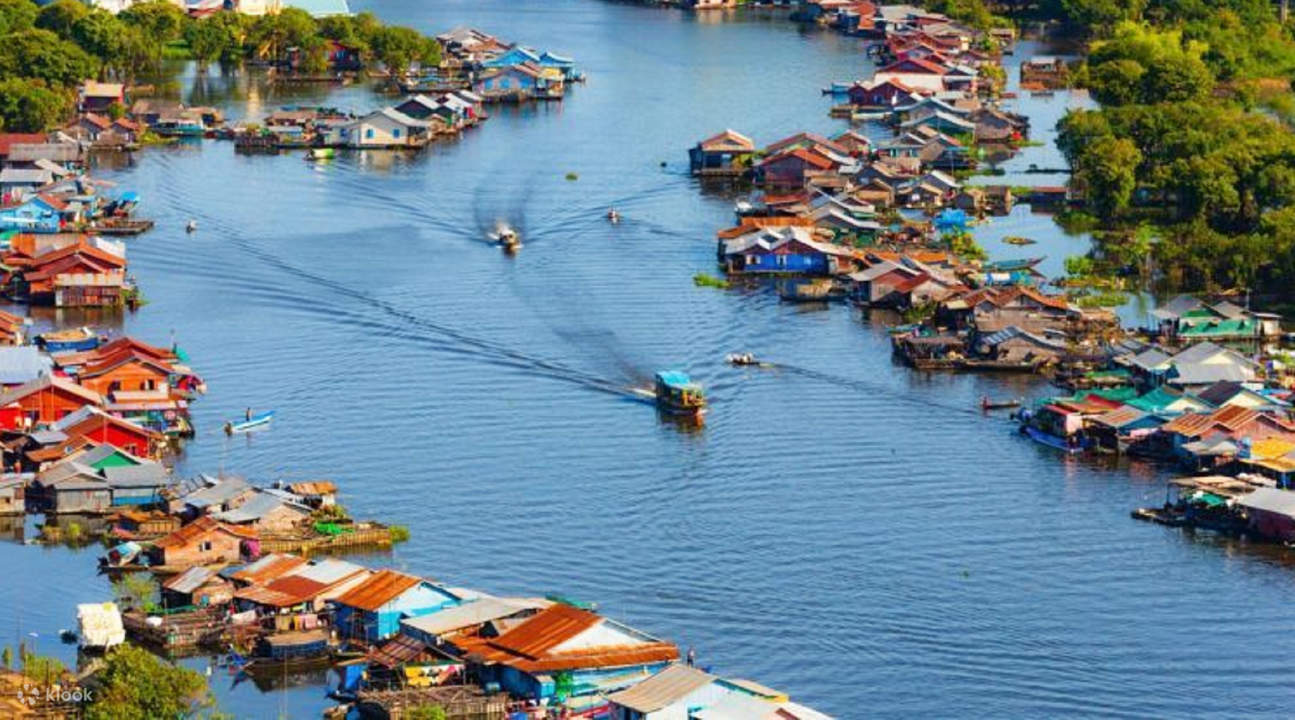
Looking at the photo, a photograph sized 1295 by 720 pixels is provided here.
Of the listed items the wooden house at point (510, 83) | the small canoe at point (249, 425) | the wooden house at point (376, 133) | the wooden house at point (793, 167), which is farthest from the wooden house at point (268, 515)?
the wooden house at point (510, 83)

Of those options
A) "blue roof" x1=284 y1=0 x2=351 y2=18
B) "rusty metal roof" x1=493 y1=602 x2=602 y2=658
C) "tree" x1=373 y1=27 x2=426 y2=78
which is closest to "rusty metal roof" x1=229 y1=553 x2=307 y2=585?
"rusty metal roof" x1=493 y1=602 x2=602 y2=658

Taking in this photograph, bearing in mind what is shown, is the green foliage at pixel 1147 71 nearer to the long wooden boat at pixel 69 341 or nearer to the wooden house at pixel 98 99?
the wooden house at pixel 98 99

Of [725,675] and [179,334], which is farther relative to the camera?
[179,334]

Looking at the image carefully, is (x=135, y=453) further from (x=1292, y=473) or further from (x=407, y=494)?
(x=1292, y=473)

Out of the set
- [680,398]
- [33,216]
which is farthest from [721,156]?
[680,398]

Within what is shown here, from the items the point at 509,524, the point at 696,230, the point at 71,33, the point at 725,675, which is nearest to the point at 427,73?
the point at 71,33

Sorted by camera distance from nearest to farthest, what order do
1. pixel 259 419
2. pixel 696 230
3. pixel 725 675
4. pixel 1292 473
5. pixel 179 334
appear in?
pixel 725 675
pixel 1292 473
pixel 259 419
pixel 179 334
pixel 696 230

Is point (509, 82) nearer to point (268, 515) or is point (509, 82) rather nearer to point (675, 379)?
point (675, 379)
